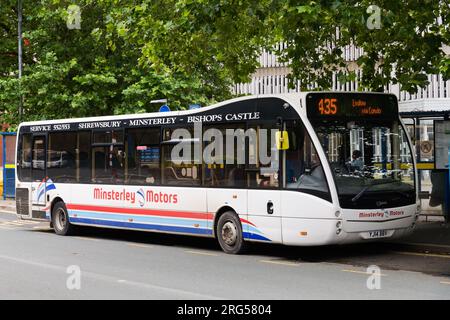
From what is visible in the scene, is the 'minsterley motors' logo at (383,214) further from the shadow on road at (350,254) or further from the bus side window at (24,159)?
the bus side window at (24,159)

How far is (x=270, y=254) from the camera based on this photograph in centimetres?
1436

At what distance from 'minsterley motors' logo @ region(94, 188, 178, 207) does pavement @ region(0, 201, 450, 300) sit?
3.00ft

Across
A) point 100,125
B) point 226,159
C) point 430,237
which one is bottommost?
point 430,237

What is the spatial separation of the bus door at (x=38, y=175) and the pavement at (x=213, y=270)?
6.03 feet

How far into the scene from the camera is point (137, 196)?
16500 millimetres

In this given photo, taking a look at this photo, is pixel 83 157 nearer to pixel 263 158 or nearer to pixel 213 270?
pixel 263 158

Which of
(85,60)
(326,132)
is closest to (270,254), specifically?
(326,132)

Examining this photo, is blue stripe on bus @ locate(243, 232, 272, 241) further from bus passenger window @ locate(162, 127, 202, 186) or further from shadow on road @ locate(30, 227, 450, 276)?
bus passenger window @ locate(162, 127, 202, 186)

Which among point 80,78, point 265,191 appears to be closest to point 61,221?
point 265,191

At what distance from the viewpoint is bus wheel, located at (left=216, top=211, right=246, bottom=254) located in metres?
14.1

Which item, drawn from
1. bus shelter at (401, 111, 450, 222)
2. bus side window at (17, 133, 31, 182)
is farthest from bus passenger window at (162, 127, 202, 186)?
bus side window at (17, 133, 31, 182)

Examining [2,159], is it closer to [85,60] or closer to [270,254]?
[85,60]

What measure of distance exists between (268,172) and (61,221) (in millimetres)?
7055
